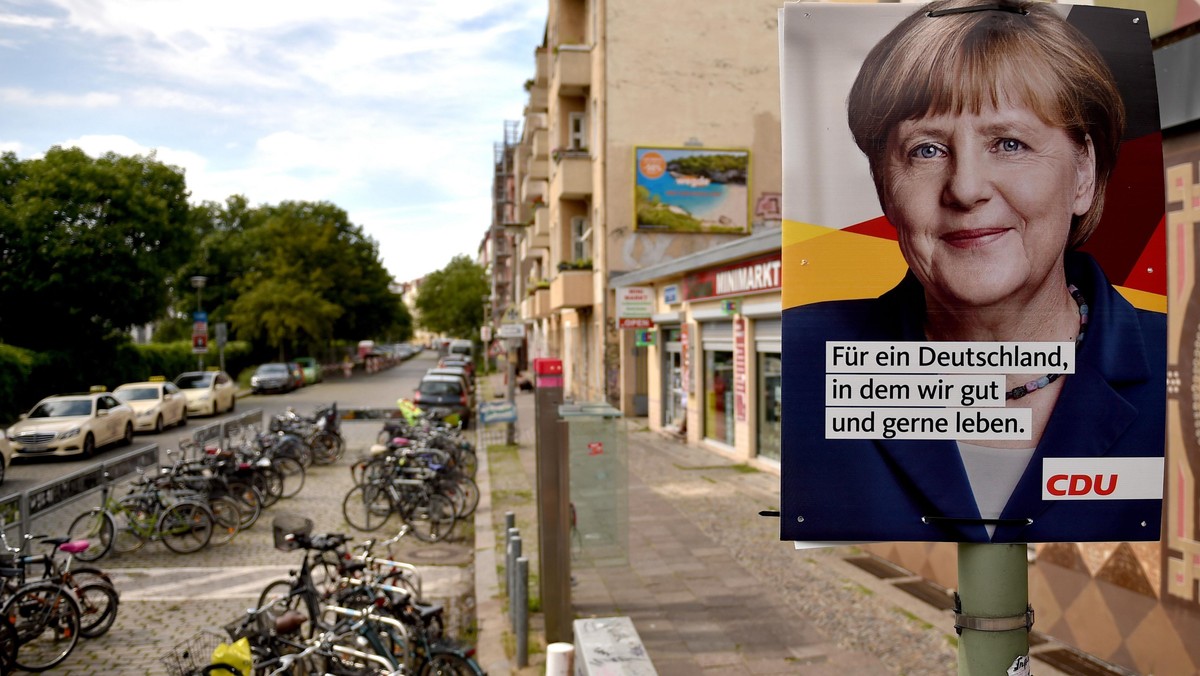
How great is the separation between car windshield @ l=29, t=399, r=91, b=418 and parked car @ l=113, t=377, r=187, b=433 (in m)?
2.17

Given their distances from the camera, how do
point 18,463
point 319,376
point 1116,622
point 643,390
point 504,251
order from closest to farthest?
1. point 1116,622
2. point 18,463
3. point 643,390
4. point 319,376
5. point 504,251

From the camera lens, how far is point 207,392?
28.6 m

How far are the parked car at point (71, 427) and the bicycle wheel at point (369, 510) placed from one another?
989cm

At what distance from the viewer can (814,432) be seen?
7.37 ft

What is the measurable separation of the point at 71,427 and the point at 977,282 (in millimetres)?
20356

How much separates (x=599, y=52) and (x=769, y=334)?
13431 mm

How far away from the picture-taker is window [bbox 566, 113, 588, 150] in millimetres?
30422

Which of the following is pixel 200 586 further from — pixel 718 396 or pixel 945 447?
pixel 718 396

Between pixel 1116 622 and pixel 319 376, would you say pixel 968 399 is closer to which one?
pixel 1116 622

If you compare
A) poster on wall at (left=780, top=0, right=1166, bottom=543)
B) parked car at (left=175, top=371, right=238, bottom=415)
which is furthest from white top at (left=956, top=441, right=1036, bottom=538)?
parked car at (left=175, top=371, right=238, bottom=415)

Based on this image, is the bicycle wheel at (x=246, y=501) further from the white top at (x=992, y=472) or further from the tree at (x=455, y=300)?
the tree at (x=455, y=300)

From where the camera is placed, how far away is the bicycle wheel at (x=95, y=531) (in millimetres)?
10008

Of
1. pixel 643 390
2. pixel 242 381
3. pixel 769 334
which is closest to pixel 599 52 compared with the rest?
pixel 643 390

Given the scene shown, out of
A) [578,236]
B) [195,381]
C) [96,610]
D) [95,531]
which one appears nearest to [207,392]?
[195,381]
